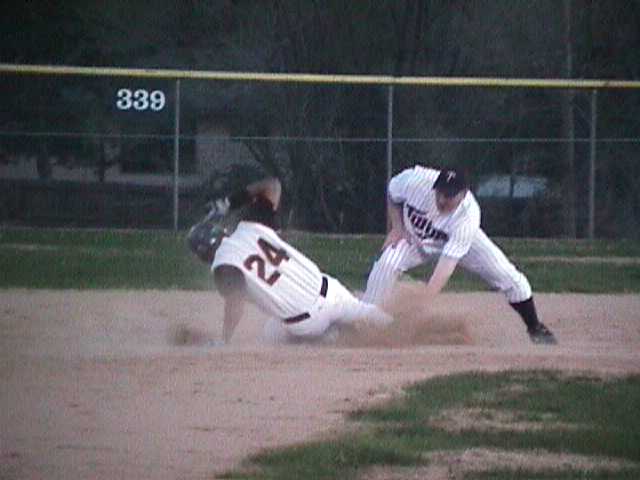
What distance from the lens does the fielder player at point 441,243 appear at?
10.8 m

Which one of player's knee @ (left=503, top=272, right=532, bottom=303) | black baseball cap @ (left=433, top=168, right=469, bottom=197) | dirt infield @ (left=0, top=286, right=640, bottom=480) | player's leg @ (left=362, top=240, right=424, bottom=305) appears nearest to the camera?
dirt infield @ (left=0, top=286, right=640, bottom=480)

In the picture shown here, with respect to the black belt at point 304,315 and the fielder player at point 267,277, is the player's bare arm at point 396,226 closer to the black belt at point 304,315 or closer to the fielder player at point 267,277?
the fielder player at point 267,277

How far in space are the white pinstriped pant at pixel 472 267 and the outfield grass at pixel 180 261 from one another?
3368 millimetres

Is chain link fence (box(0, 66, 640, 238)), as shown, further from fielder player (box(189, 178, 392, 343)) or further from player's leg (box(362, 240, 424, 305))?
fielder player (box(189, 178, 392, 343))

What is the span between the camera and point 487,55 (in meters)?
25.3

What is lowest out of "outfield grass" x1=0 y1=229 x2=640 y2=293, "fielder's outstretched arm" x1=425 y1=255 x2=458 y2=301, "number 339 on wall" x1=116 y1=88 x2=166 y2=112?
"outfield grass" x1=0 y1=229 x2=640 y2=293

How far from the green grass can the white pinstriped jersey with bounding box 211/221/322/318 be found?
5.07 ft

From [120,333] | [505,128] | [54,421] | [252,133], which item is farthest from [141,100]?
[54,421]

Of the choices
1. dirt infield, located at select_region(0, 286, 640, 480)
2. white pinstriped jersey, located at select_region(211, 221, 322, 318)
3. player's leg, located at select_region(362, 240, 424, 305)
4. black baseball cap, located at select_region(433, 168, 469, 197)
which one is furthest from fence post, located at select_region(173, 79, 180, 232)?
white pinstriped jersey, located at select_region(211, 221, 322, 318)

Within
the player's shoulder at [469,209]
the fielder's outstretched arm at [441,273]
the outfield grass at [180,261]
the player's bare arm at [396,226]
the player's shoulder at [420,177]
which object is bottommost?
the outfield grass at [180,261]

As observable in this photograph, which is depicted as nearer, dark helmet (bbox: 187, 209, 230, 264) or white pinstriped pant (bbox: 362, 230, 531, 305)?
dark helmet (bbox: 187, 209, 230, 264)

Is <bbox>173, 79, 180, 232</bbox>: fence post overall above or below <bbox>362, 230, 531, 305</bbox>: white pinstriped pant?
below

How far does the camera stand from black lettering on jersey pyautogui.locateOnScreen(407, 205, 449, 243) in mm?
10992

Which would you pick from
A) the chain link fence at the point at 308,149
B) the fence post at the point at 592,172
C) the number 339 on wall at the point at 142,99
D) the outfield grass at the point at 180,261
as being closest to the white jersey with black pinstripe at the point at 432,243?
the outfield grass at the point at 180,261
